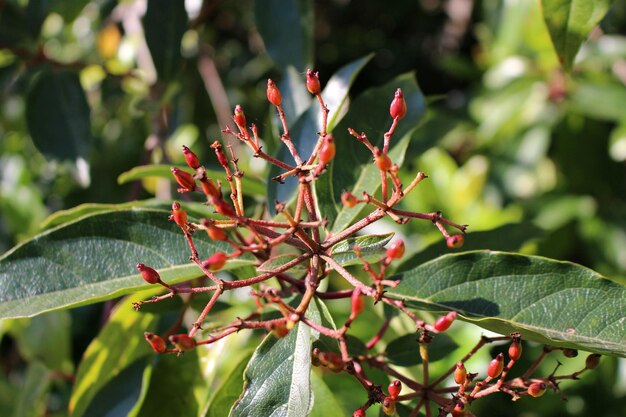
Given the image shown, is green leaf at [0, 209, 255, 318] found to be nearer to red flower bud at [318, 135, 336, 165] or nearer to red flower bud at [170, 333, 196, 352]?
red flower bud at [170, 333, 196, 352]

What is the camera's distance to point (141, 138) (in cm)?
271

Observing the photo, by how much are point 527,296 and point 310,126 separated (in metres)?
0.47

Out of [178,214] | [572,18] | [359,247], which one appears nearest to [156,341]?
[178,214]

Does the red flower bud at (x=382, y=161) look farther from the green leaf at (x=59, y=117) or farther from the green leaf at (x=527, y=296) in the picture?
the green leaf at (x=59, y=117)

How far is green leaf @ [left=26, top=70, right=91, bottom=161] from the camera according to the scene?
1.69m

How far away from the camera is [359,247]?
90cm

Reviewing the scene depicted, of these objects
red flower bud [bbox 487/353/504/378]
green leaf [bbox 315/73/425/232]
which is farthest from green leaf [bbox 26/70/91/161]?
red flower bud [bbox 487/353/504/378]

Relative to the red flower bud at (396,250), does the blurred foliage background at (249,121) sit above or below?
below

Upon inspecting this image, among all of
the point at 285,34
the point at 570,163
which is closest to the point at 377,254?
the point at 285,34

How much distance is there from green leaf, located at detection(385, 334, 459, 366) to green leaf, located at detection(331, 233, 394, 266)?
25 centimetres

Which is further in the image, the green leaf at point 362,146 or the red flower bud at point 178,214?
the green leaf at point 362,146

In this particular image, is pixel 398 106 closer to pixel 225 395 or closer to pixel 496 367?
pixel 496 367

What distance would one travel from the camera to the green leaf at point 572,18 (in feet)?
3.55

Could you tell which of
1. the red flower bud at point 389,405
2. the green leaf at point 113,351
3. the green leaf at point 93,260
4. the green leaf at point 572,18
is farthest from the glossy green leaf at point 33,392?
the green leaf at point 572,18
